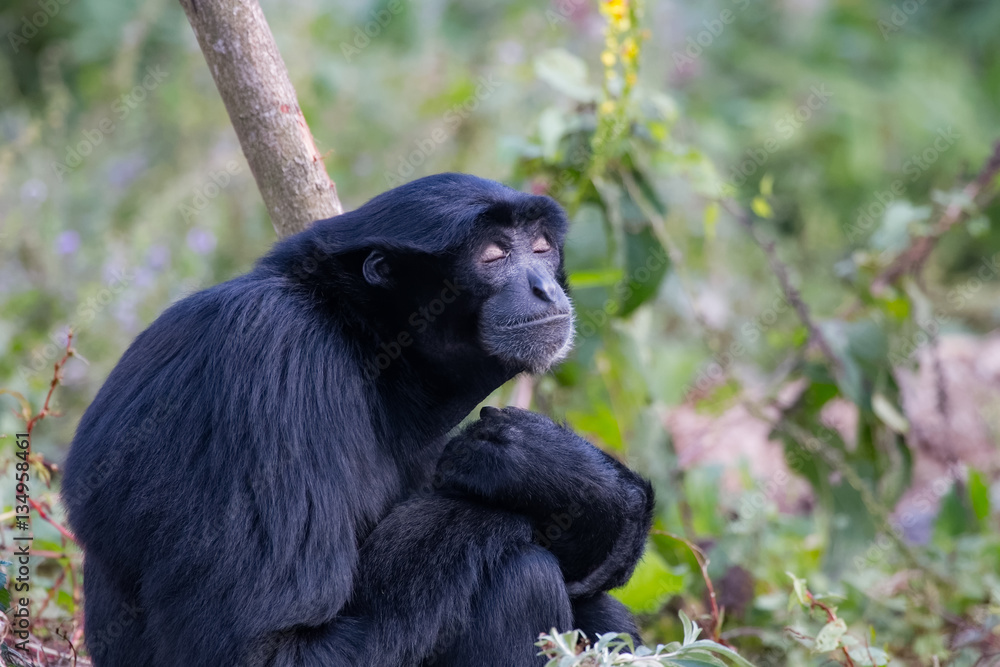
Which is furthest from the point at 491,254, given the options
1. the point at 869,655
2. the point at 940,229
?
the point at 940,229

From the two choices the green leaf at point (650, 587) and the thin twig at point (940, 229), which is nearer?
the green leaf at point (650, 587)

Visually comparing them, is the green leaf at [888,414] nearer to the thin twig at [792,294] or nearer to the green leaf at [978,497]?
the thin twig at [792,294]

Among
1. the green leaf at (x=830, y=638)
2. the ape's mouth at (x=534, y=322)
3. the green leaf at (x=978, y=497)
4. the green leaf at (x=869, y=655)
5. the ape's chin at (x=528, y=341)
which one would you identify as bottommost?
the green leaf at (x=978, y=497)

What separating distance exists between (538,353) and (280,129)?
1.30m

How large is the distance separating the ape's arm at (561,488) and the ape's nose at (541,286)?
1.34 ft

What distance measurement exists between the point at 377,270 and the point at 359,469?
68 centimetres

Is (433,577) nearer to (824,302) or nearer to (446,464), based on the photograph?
(446,464)

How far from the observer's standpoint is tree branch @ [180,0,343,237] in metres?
3.40

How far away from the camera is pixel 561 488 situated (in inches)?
119

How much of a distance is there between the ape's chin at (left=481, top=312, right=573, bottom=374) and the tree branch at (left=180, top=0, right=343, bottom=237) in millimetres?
925

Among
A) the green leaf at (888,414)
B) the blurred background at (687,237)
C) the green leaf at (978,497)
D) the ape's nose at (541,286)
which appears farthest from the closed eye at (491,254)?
the green leaf at (978,497)

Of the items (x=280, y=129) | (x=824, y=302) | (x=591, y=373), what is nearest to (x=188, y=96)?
(x=591, y=373)

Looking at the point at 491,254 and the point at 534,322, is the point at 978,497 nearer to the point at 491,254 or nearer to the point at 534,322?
the point at 534,322

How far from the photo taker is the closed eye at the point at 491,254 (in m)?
3.23
